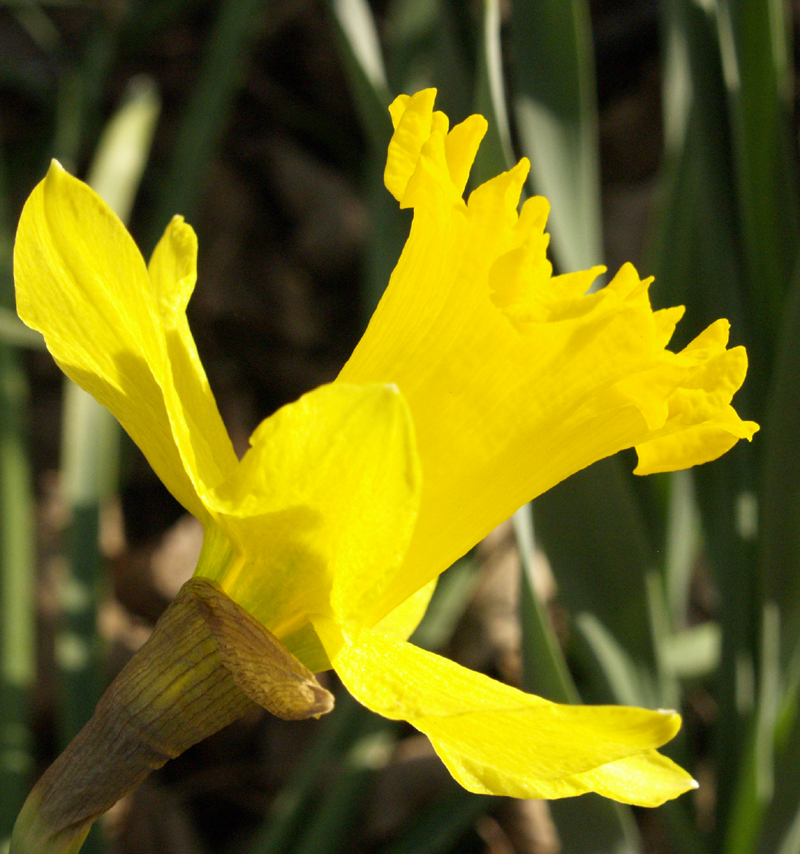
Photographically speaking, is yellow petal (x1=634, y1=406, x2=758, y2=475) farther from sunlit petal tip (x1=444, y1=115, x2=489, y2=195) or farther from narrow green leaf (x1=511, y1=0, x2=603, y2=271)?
narrow green leaf (x1=511, y1=0, x2=603, y2=271)

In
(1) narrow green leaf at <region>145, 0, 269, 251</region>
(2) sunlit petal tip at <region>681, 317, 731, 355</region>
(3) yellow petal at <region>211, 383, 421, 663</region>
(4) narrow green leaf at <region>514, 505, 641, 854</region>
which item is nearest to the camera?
(3) yellow petal at <region>211, 383, 421, 663</region>

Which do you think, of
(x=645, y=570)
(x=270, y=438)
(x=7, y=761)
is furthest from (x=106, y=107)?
(x=270, y=438)

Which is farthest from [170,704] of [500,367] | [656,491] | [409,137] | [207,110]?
[207,110]

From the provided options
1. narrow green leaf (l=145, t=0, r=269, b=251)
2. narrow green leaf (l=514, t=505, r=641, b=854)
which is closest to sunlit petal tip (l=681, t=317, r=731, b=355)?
narrow green leaf (l=514, t=505, r=641, b=854)

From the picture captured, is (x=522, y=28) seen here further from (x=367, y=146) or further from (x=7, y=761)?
(x=7, y=761)

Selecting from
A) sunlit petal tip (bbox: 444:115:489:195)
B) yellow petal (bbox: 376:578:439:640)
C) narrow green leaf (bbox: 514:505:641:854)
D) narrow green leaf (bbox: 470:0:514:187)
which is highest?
narrow green leaf (bbox: 470:0:514:187)

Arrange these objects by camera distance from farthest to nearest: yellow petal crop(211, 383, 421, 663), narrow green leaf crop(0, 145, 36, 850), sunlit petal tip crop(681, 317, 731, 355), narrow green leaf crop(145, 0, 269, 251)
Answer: narrow green leaf crop(145, 0, 269, 251) < narrow green leaf crop(0, 145, 36, 850) < sunlit petal tip crop(681, 317, 731, 355) < yellow petal crop(211, 383, 421, 663)

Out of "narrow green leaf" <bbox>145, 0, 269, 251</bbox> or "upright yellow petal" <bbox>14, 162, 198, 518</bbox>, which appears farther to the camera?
"narrow green leaf" <bbox>145, 0, 269, 251</bbox>
